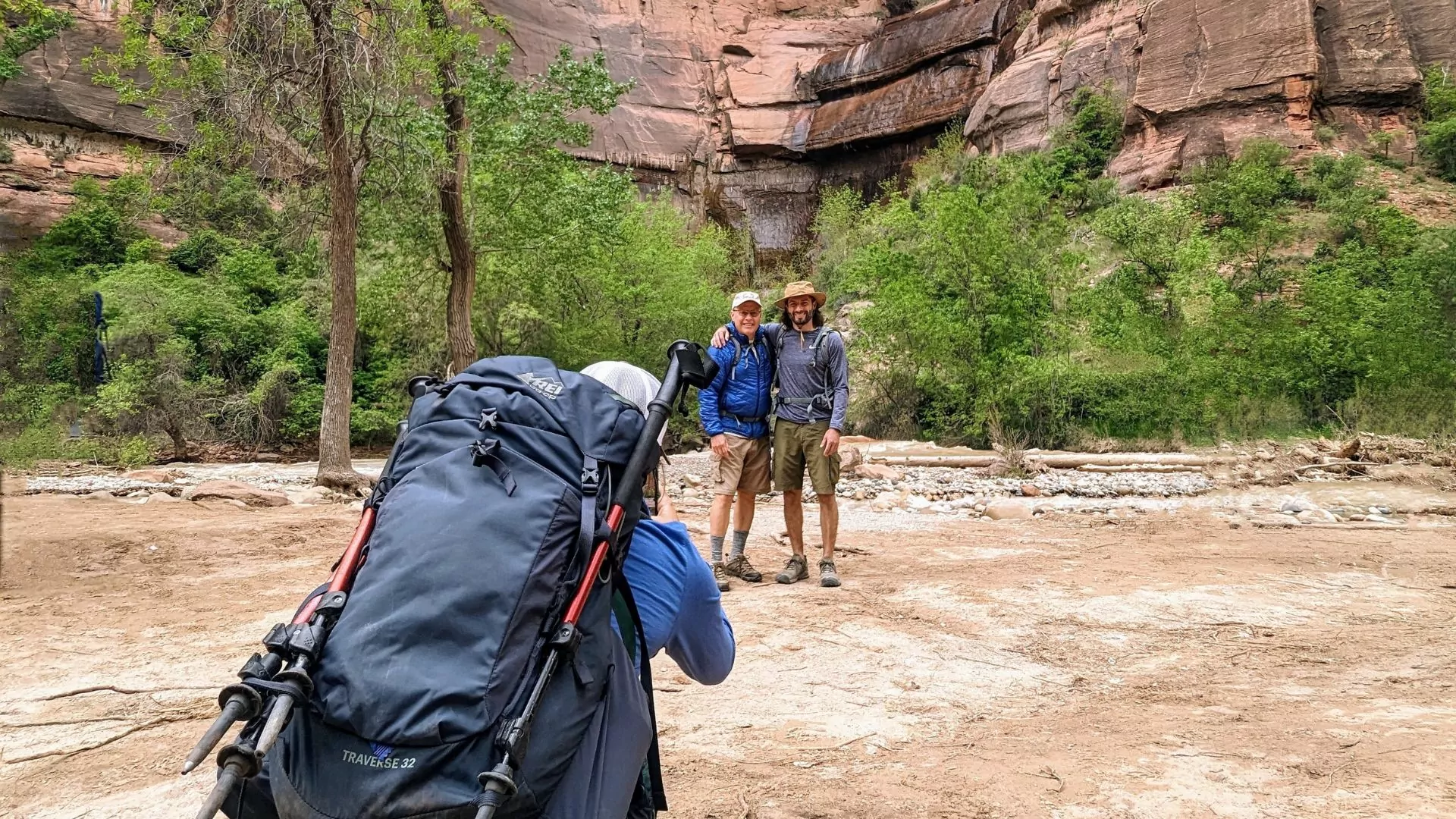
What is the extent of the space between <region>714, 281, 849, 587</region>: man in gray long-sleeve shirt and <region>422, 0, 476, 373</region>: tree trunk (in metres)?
9.23

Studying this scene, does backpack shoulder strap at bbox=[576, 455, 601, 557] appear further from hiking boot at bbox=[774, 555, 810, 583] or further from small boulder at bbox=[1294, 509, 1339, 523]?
small boulder at bbox=[1294, 509, 1339, 523]

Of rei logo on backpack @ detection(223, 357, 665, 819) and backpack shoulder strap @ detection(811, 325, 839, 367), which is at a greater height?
backpack shoulder strap @ detection(811, 325, 839, 367)

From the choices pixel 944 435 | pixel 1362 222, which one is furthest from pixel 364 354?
pixel 1362 222

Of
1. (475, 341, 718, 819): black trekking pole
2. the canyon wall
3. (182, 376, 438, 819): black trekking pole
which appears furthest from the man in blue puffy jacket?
the canyon wall

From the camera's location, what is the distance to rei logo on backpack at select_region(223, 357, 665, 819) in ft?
4.36

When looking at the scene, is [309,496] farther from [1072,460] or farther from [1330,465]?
[1330,465]

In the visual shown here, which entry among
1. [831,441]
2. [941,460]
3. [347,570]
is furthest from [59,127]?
[347,570]

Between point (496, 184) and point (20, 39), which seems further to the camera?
point (20, 39)

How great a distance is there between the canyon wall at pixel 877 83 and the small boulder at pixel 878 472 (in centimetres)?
1952

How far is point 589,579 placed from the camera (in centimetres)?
151

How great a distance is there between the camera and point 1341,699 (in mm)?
3359

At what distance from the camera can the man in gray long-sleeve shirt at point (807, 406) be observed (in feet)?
18.6

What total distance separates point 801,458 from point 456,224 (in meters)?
9.77

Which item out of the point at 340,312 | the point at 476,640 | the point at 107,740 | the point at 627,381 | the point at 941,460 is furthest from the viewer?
the point at 941,460
